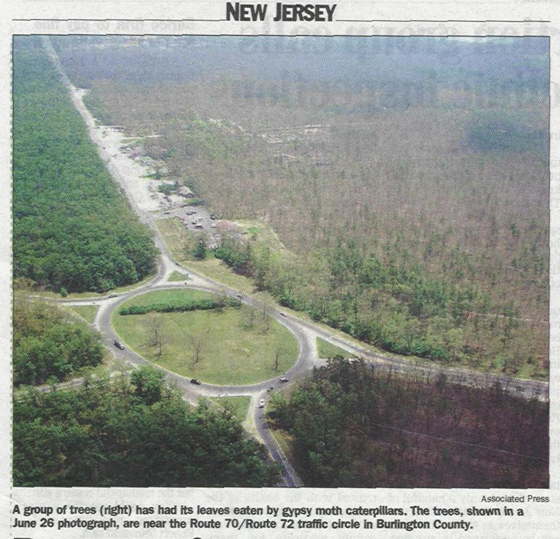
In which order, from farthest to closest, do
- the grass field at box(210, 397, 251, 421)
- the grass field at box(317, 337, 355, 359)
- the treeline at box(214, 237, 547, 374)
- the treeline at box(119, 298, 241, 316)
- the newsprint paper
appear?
the treeline at box(119, 298, 241, 316)
the treeline at box(214, 237, 547, 374)
the grass field at box(317, 337, 355, 359)
the grass field at box(210, 397, 251, 421)
the newsprint paper

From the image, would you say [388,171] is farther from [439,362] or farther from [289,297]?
[439,362]

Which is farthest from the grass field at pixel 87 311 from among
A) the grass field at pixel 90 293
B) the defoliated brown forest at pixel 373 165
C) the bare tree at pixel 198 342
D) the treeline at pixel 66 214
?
the defoliated brown forest at pixel 373 165

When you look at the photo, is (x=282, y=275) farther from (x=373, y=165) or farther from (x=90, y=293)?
(x=373, y=165)

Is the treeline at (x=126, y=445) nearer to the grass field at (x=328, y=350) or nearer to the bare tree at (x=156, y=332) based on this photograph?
the bare tree at (x=156, y=332)

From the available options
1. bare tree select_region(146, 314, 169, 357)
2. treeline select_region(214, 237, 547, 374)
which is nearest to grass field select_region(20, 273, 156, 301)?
bare tree select_region(146, 314, 169, 357)

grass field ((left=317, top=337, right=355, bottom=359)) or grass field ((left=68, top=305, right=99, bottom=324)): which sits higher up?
grass field ((left=68, top=305, right=99, bottom=324))

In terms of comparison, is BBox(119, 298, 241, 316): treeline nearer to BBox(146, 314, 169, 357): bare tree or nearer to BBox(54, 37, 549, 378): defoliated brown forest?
BBox(146, 314, 169, 357): bare tree

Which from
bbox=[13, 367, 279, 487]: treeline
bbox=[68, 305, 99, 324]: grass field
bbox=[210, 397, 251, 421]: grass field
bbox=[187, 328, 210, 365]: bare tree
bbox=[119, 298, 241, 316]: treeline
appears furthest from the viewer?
bbox=[119, 298, 241, 316]: treeline

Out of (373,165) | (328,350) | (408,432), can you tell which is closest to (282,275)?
(328,350)
